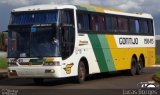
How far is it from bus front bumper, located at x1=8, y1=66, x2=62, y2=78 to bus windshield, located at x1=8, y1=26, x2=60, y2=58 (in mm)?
506

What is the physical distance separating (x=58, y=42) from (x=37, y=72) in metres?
1.44

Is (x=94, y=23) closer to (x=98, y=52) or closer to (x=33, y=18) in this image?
(x=98, y=52)

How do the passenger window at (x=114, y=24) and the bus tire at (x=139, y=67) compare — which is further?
the bus tire at (x=139, y=67)

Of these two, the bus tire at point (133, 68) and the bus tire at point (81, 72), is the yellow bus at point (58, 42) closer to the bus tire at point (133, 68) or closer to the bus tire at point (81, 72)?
the bus tire at point (81, 72)

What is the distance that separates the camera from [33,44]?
21094 millimetres

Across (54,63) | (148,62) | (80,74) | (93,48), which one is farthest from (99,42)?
(148,62)

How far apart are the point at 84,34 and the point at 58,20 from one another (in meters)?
2.15

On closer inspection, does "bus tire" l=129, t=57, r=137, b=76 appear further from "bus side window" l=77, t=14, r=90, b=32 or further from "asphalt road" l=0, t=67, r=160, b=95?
"bus side window" l=77, t=14, r=90, b=32

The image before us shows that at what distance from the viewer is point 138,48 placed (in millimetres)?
29281

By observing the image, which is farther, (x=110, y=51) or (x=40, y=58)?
(x=110, y=51)

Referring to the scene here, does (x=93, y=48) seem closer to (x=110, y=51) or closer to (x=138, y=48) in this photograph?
(x=110, y=51)

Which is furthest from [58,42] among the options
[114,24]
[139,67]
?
[139,67]

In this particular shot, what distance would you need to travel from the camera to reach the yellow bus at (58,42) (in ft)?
68.4

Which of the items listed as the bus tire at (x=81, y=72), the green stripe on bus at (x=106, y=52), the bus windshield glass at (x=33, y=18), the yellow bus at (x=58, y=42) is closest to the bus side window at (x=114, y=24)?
the yellow bus at (x=58, y=42)
